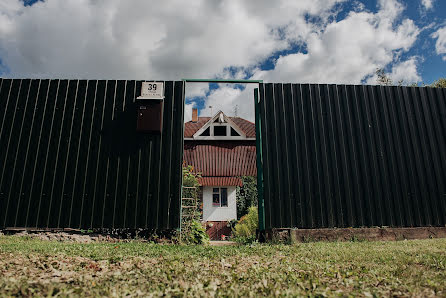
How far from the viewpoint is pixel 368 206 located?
5.43 m

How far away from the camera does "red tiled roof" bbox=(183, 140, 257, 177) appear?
53.7ft

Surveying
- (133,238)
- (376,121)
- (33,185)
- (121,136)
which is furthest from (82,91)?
(376,121)

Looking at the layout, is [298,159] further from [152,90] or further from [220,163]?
[220,163]

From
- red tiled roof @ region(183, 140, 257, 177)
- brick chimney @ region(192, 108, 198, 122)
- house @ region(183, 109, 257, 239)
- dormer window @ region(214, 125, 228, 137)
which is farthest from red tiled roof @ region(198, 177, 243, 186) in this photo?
brick chimney @ region(192, 108, 198, 122)

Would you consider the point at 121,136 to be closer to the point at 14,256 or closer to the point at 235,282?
the point at 14,256

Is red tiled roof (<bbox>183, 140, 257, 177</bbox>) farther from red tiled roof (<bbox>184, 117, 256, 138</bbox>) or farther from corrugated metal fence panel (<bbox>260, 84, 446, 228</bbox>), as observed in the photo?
corrugated metal fence panel (<bbox>260, 84, 446, 228</bbox>)

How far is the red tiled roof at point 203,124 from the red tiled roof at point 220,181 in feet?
10.6

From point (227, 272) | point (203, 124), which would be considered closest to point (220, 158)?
point (203, 124)

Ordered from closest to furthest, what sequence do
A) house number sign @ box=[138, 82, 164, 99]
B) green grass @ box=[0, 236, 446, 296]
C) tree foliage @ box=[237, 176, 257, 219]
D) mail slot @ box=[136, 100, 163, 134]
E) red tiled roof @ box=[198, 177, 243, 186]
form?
green grass @ box=[0, 236, 446, 296] → mail slot @ box=[136, 100, 163, 134] → house number sign @ box=[138, 82, 164, 99] → red tiled roof @ box=[198, 177, 243, 186] → tree foliage @ box=[237, 176, 257, 219]

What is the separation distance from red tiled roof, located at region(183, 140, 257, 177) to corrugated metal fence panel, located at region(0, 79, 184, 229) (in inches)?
418

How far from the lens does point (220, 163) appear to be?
1653cm

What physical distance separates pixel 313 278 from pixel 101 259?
261 centimetres

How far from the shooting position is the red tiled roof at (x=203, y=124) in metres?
17.9

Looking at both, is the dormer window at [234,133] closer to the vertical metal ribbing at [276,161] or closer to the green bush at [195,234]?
the green bush at [195,234]
